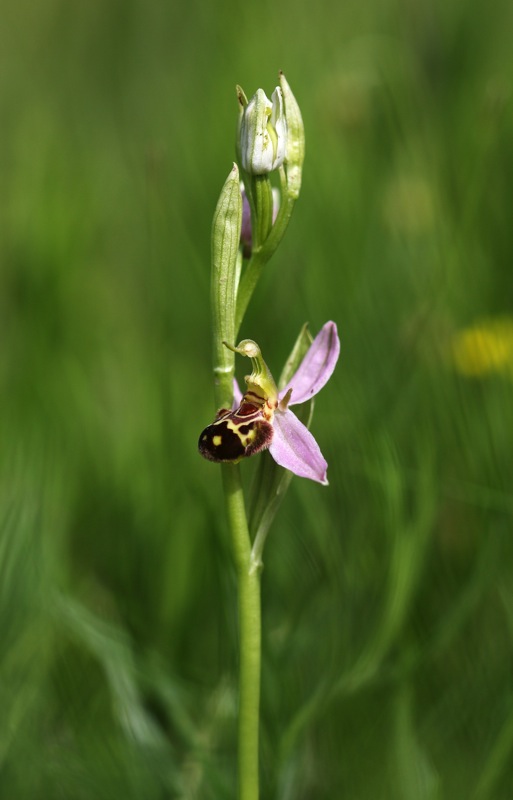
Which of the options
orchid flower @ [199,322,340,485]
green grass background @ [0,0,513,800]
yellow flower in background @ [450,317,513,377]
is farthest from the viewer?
yellow flower in background @ [450,317,513,377]

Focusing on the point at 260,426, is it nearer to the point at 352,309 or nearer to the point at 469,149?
the point at 352,309

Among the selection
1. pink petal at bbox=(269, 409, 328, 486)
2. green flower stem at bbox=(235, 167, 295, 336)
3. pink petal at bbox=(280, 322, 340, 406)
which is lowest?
pink petal at bbox=(269, 409, 328, 486)

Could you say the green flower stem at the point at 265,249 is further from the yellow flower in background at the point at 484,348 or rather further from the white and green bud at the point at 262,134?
the yellow flower in background at the point at 484,348

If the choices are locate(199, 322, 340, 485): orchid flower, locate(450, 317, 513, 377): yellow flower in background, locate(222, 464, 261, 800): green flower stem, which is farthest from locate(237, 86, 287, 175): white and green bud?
locate(450, 317, 513, 377): yellow flower in background

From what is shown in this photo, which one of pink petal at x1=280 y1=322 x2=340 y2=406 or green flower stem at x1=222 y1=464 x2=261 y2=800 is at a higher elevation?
pink petal at x1=280 y1=322 x2=340 y2=406

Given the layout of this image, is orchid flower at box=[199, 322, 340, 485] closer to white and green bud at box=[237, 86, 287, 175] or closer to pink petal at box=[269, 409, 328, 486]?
pink petal at box=[269, 409, 328, 486]

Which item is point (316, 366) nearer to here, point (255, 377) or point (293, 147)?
point (255, 377)

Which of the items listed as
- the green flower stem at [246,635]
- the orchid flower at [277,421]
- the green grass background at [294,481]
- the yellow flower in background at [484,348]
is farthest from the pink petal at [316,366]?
the yellow flower in background at [484,348]
